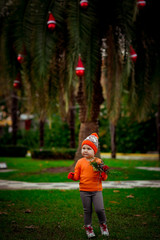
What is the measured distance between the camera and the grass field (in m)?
4.12

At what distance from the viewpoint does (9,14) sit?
407 inches

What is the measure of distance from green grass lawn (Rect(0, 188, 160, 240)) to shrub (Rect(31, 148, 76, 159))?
1105 cm

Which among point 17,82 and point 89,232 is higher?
point 17,82

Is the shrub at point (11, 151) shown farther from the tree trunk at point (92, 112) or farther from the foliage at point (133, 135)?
the tree trunk at point (92, 112)

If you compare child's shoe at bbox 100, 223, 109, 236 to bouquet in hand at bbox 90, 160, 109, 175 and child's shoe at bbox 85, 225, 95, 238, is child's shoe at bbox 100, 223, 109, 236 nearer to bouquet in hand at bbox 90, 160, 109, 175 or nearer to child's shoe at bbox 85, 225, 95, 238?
child's shoe at bbox 85, 225, 95, 238

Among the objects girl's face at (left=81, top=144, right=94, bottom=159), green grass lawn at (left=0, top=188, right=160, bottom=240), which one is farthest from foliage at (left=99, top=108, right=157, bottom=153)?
girl's face at (left=81, top=144, right=94, bottom=159)

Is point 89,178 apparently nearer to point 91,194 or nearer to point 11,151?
point 91,194

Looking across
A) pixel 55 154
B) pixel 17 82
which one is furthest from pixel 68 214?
pixel 55 154

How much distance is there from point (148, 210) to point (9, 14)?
7.53m

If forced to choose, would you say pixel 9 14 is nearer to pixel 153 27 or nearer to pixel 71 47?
pixel 71 47

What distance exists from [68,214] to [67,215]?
0.08 meters

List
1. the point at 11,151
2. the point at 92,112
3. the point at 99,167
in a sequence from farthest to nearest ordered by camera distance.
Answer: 1. the point at 11,151
2. the point at 92,112
3. the point at 99,167

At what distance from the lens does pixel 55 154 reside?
18.9 m

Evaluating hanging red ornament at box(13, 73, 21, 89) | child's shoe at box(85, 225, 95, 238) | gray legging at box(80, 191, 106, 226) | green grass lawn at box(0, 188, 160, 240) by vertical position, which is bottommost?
green grass lawn at box(0, 188, 160, 240)
